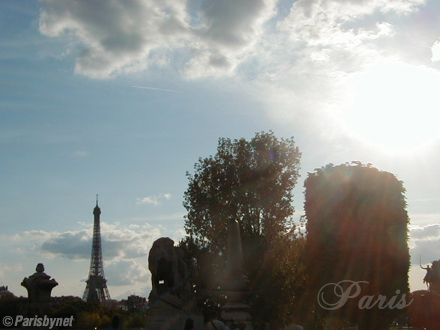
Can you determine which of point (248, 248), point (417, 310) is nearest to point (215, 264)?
point (248, 248)

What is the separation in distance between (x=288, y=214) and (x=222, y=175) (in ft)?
15.3

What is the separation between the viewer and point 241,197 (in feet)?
119

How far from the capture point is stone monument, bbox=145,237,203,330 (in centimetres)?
2005

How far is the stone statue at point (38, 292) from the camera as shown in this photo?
15.8m

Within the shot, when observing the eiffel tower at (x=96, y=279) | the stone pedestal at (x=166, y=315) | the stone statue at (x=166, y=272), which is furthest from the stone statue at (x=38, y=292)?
the eiffel tower at (x=96, y=279)

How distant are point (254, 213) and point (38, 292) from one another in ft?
71.7

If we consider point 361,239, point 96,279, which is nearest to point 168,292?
point 361,239

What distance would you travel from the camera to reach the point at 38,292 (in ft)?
51.8

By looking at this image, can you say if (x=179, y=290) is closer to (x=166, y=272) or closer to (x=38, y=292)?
(x=166, y=272)

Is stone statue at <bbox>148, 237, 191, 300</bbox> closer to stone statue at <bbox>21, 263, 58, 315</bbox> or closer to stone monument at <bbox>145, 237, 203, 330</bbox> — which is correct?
stone monument at <bbox>145, 237, 203, 330</bbox>

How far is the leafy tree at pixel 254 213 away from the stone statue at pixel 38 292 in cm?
2012

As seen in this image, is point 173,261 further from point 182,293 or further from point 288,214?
point 288,214

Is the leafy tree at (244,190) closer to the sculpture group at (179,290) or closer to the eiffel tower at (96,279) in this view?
the sculpture group at (179,290)

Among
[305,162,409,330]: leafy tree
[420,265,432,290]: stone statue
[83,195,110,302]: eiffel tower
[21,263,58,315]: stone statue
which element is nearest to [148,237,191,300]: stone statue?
[21,263,58,315]: stone statue
